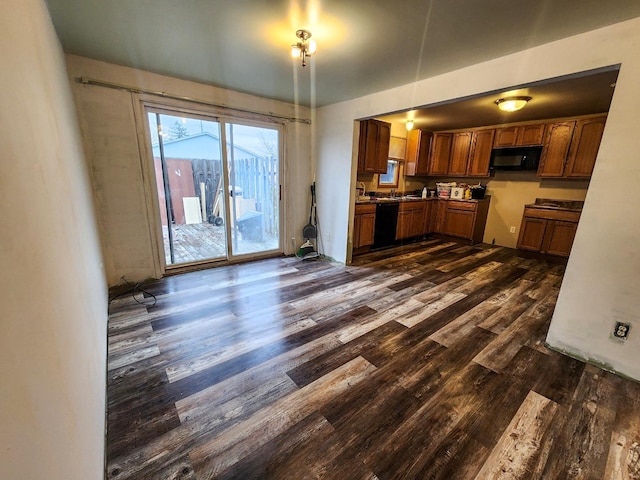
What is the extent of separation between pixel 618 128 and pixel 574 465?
82.1 inches

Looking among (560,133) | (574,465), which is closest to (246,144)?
(574,465)

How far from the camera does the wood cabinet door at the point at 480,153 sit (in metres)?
5.16

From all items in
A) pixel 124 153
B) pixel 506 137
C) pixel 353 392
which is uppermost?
pixel 506 137

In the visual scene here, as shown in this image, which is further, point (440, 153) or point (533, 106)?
point (440, 153)

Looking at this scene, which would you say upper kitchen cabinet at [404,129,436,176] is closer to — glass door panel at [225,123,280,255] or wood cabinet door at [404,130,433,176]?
wood cabinet door at [404,130,433,176]

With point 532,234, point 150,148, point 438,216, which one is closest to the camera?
point 150,148

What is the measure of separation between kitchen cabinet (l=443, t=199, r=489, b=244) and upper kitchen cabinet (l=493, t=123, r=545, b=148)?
1.13 m

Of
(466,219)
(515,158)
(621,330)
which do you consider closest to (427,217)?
(466,219)

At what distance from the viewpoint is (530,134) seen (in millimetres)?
4664

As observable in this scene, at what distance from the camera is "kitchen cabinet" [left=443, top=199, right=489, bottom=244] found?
17.5ft

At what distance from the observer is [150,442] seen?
1357 mm

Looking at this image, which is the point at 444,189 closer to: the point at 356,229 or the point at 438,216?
the point at 438,216

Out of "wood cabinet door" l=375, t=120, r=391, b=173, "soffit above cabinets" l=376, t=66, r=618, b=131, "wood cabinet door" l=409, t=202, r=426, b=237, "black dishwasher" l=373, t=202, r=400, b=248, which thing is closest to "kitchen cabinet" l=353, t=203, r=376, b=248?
"black dishwasher" l=373, t=202, r=400, b=248

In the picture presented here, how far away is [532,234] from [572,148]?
1.47 metres
